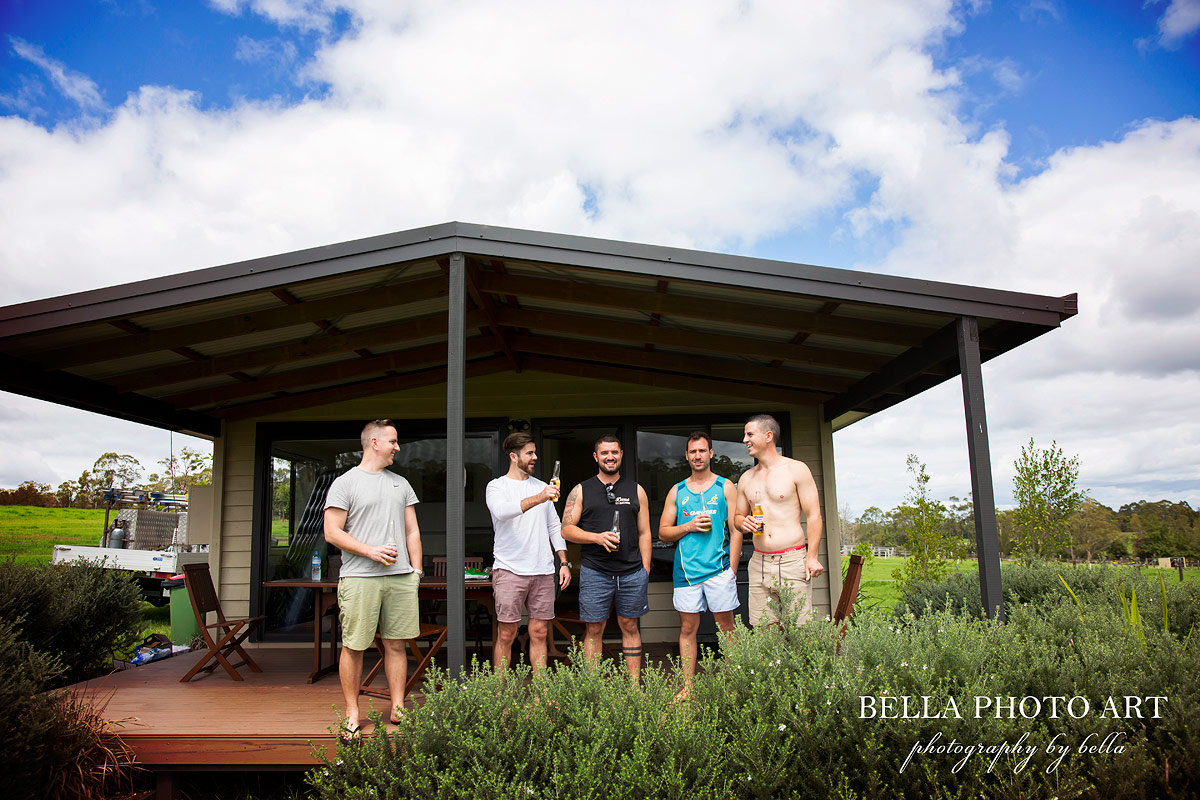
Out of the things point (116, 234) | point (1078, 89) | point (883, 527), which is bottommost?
point (883, 527)

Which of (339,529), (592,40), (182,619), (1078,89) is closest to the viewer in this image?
(339,529)

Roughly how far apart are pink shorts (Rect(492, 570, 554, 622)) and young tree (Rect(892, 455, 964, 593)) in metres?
7.19

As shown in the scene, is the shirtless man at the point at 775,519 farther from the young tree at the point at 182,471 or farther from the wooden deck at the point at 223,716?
the young tree at the point at 182,471

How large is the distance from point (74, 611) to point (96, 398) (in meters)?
1.52

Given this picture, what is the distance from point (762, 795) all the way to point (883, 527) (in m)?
28.1

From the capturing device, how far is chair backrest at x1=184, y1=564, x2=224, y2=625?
15.5 feet

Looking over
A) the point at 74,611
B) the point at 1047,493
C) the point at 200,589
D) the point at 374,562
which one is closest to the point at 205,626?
the point at 200,589

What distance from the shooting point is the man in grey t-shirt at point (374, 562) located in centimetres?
323

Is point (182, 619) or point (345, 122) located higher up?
point (345, 122)

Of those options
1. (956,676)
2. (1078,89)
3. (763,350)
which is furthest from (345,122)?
(956,676)

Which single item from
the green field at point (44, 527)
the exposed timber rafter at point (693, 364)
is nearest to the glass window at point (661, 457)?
the exposed timber rafter at point (693, 364)

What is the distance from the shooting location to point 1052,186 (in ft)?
64.5

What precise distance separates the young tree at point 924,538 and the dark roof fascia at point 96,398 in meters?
8.67

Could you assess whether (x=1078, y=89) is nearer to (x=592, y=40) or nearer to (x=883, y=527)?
(x=592, y=40)
